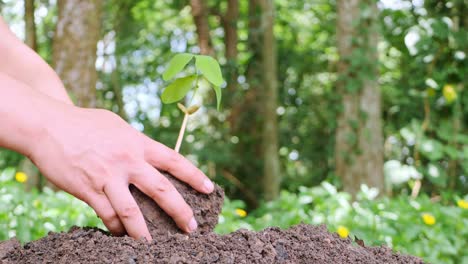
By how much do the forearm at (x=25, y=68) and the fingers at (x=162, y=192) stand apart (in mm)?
505

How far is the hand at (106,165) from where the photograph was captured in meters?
1.44

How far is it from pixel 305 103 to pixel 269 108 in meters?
0.90

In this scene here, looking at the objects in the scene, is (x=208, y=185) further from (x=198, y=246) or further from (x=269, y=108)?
(x=269, y=108)

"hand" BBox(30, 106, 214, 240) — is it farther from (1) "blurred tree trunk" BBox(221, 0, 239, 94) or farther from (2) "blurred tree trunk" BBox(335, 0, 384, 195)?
(1) "blurred tree trunk" BBox(221, 0, 239, 94)

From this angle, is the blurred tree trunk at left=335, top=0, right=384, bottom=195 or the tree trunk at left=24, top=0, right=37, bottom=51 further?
the tree trunk at left=24, top=0, right=37, bottom=51

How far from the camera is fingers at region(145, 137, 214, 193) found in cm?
155

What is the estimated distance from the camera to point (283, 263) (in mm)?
1399

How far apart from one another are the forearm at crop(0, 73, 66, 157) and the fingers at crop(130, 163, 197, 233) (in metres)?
0.24

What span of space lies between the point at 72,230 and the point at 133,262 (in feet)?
1.17

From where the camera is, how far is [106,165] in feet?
4.76

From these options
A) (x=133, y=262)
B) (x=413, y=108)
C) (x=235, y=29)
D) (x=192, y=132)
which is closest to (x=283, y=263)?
(x=133, y=262)

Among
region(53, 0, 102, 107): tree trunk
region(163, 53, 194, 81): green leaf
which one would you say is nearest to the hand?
region(163, 53, 194, 81): green leaf

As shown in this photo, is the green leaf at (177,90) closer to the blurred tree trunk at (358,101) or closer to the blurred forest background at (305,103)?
the blurred forest background at (305,103)

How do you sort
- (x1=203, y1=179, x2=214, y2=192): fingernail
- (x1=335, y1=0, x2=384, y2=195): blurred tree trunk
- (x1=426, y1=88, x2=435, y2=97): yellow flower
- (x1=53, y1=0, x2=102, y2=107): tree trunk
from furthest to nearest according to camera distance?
(x1=426, y1=88, x2=435, y2=97): yellow flower, (x1=53, y1=0, x2=102, y2=107): tree trunk, (x1=335, y1=0, x2=384, y2=195): blurred tree trunk, (x1=203, y1=179, x2=214, y2=192): fingernail
